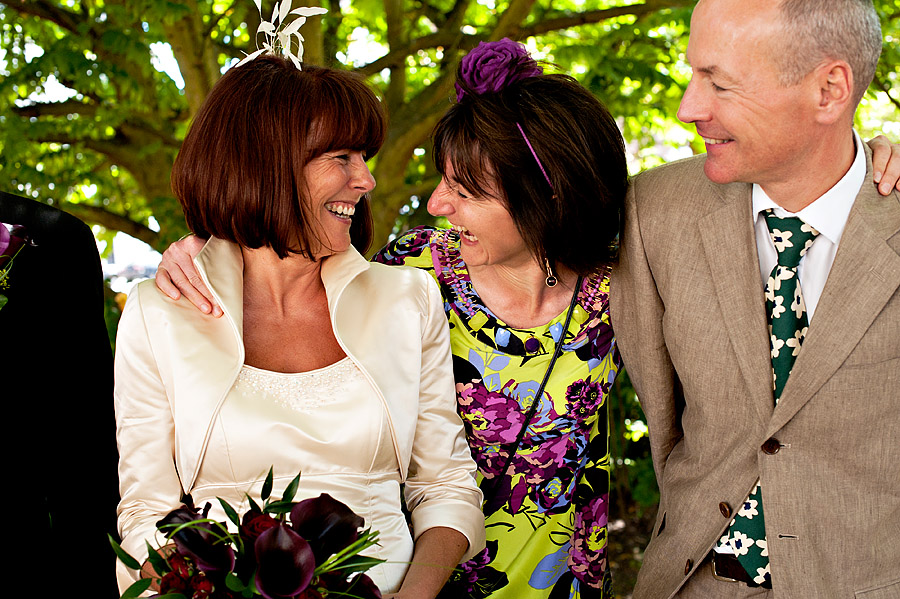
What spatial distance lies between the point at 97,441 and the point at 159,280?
41 centimetres

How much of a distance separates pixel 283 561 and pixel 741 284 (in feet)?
4.19

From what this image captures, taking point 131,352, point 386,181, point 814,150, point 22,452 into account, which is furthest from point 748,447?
point 386,181

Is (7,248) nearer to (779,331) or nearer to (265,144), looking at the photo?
(265,144)

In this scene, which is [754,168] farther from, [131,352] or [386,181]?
[386,181]

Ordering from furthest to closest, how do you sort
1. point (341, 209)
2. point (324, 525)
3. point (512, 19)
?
point (512, 19), point (341, 209), point (324, 525)

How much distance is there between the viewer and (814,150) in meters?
2.01

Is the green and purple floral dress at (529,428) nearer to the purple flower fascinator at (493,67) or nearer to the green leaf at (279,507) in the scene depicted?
the purple flower fascinator at (493,67)

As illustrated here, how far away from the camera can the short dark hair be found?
225cm

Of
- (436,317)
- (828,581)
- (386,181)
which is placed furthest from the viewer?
(386,181)

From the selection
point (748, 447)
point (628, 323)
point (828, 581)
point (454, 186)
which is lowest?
point (828, 581)

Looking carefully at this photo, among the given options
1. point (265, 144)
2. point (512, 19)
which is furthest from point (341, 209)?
point (512, 19)

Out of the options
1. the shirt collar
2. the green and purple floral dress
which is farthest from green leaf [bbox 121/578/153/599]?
the shirt collar

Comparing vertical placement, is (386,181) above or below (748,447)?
above

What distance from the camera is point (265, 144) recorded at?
6.37 ft
